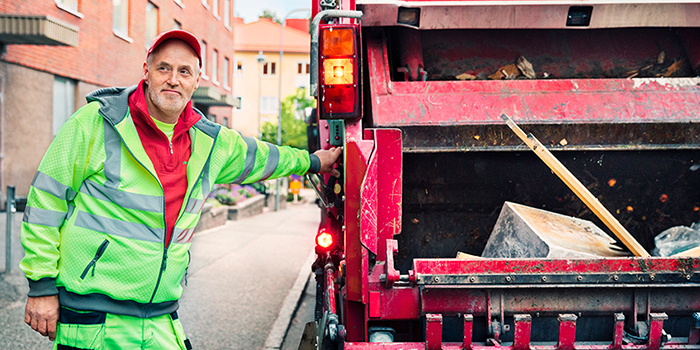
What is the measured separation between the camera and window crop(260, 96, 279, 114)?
47188 mm

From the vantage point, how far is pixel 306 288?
21.7ft

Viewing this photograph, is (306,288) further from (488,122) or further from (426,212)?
(488,122)

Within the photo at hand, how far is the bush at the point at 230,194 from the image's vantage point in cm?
1483

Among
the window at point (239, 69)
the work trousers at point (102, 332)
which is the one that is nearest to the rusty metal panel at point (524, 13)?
the work trousers at point (102, 332)

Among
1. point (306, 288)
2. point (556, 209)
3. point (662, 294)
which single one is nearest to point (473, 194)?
point (556, 209)

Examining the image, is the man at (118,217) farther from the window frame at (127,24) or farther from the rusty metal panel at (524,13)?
the window frame at (127,24)

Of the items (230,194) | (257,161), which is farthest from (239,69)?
(257,161)

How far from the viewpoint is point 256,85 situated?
150ft

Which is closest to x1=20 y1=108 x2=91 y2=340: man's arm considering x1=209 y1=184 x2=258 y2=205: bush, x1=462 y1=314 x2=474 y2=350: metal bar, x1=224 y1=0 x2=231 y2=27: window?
x1=462 y1=314 x2=474 y2=350: metal bar

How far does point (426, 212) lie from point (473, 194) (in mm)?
295

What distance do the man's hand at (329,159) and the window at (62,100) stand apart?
1291cm

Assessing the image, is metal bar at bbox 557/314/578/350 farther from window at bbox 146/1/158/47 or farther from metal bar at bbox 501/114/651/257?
window at bbox 146/1/158/47

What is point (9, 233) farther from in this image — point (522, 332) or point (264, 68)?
point (264, 68)

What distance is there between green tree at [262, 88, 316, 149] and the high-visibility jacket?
30797 millimetres
